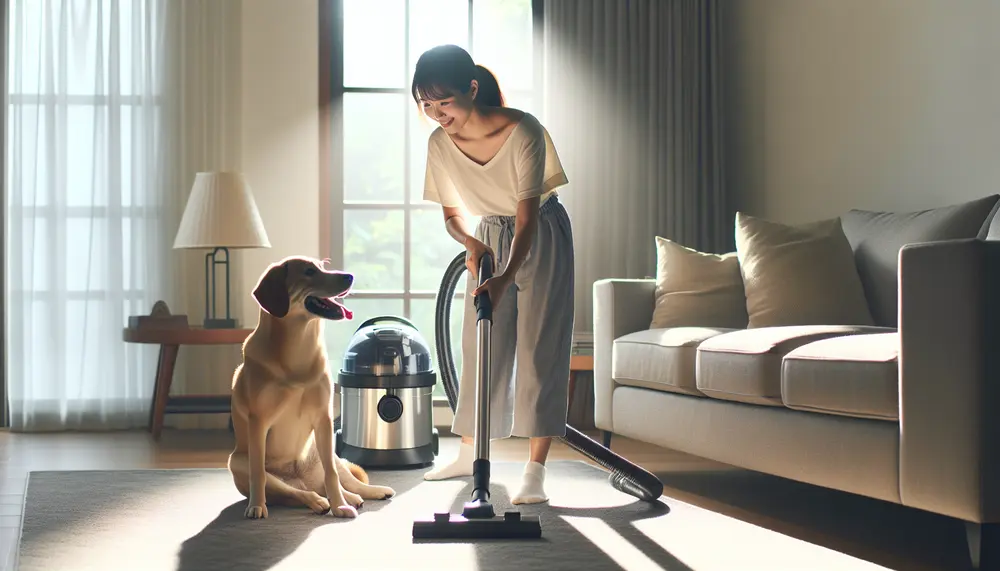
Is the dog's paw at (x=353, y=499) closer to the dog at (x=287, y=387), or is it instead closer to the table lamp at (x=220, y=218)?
the dog at (x=287, y=387)

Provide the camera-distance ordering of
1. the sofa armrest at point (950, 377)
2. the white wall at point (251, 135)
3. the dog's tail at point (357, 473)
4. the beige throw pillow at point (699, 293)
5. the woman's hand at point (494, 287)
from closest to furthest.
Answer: the sofa armrest at point (950, 377) < the woman's hand at point (494, 287) < the dog's tail at point (357, 473) < the beige throw pillow at point (699, 293) < the white wall at point (251, 135)

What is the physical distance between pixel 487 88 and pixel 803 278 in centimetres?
119

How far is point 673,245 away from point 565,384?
1.24m

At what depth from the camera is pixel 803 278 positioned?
3.13m

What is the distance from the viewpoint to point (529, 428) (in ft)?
8.52

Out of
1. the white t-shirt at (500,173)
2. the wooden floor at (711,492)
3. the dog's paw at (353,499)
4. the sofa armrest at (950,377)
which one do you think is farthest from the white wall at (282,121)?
the sofa armrest at (950,377)

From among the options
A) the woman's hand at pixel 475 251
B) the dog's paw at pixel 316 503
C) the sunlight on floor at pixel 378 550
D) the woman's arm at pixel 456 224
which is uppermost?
the woman's arm at pixel 456 224

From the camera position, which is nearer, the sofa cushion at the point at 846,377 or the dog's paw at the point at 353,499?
the sofa cushion at the point at 846,377

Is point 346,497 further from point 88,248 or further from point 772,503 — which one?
point 88,248

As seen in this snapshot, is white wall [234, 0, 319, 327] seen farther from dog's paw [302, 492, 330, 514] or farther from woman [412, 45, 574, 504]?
dog's paw [302, 492, 330, 514]

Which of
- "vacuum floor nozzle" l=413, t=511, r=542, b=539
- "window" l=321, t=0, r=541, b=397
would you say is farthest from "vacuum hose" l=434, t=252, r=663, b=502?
"window" l=321, t=0, r=541, b=397

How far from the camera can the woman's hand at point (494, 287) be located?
223 cm

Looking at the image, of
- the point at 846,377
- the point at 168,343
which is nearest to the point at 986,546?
the point at 846,377

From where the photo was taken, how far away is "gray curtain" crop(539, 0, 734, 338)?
4.74 metres
